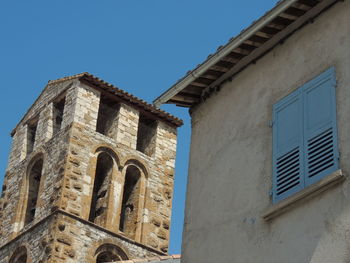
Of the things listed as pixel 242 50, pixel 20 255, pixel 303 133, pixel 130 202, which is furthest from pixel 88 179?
pixel 303 133

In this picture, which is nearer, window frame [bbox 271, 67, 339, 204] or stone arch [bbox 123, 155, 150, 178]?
window frame [bbox 271, 67, 339, 204]

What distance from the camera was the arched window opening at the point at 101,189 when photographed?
25.7 metres

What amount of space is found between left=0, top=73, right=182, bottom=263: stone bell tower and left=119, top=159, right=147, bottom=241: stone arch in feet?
0.09

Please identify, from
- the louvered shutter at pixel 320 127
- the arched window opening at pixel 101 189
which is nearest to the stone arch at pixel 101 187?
the arched window opening at pixel 101 189

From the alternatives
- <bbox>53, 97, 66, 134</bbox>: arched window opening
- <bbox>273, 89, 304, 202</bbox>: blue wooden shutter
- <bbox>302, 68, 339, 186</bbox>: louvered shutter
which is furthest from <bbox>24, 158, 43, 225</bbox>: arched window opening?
<bbox>302, 68, 339, 186</bbox>: louvered shutter

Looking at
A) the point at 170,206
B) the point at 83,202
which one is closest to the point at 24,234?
the point at 83,202

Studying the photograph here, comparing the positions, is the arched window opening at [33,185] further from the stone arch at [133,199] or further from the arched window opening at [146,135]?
the arched window opening at [146,135]

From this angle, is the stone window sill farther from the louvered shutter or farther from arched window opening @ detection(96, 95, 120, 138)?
arched window opening @ detection(96, 95, 120, 138)

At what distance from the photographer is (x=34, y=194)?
27656mm

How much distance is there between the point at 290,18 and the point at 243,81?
877 mm

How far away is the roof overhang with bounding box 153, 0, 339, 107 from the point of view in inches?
357

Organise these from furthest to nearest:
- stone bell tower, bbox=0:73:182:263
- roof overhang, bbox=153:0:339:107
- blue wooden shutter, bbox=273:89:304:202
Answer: stone bell tower, bbox=0:73:182:263 → roof overhang, bbox=153:0:339:107 → blue wooden shutter, bbox=273:89:304:202

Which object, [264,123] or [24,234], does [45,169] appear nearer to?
[24,234]

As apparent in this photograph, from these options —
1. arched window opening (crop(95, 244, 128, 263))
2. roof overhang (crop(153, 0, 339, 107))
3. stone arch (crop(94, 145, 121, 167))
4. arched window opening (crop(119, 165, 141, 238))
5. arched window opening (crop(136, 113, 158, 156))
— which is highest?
arched window opening (crop(136, 113, 158, 156))
